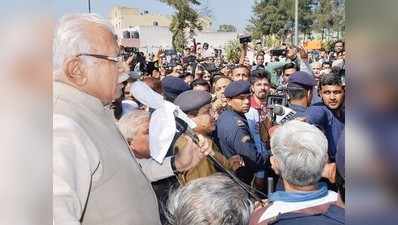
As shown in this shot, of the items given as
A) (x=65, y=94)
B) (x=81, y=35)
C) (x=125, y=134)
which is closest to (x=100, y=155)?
(x=125, y=134)

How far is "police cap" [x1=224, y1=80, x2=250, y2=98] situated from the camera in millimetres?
2143

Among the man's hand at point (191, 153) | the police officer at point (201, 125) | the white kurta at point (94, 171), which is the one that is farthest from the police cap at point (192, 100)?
the white kurta at point (94, 171)

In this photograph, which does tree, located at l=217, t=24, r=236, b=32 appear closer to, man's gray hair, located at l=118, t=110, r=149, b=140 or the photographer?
the photographer

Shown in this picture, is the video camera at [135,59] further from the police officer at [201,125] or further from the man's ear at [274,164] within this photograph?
the man's ear at [274,164]

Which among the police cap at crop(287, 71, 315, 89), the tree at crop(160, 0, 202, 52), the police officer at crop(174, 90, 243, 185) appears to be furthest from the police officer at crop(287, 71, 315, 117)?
the tree at crop(160, 0, 202, 52)

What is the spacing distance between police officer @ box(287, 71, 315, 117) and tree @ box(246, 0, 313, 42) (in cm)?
16

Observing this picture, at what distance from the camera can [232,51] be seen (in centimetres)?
219

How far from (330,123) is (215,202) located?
0.51 m

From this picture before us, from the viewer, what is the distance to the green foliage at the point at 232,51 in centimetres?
218

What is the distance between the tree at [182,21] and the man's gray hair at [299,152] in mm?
495

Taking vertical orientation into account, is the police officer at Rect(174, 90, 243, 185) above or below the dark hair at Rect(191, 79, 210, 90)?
below

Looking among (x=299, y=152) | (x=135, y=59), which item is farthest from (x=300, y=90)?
(x=135, y=59)

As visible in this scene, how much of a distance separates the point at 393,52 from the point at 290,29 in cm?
37

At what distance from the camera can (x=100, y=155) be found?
2.09 metres
